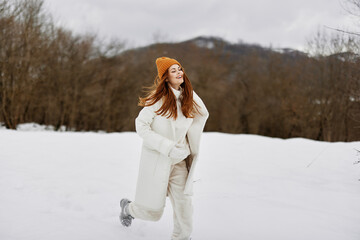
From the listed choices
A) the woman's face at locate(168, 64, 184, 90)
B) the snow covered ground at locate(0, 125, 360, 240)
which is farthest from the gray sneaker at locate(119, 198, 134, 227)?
the woman's face at locate(168, 64, 184, 90)

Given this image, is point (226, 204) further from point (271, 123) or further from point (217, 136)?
point (271, 123)

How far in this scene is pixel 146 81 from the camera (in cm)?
Result: 2473

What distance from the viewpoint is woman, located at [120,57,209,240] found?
268 centimetres

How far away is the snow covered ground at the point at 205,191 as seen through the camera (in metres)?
3.10

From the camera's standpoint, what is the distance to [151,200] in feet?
8.95

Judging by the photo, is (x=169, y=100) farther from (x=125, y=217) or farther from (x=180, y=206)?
(x=125, y=217)

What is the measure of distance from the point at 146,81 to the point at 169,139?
22.5 m

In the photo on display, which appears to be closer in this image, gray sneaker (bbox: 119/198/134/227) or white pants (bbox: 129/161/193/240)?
white pants (bbox: 129/161/193/240)

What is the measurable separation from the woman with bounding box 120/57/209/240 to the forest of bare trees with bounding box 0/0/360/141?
1032 cm

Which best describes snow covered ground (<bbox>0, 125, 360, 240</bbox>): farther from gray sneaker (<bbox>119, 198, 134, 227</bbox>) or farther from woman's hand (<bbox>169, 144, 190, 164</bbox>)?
woman's hand (<bbox>169, 144, 190, 164</bbox>)

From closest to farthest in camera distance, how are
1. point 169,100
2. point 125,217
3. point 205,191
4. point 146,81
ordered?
point 169,100 < point 125,217 < point 205,191 < point 146,81

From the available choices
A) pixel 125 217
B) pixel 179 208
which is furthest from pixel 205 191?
pixel 179 208

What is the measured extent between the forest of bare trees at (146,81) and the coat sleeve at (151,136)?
10579mm

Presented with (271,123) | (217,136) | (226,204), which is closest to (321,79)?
(271,123)
